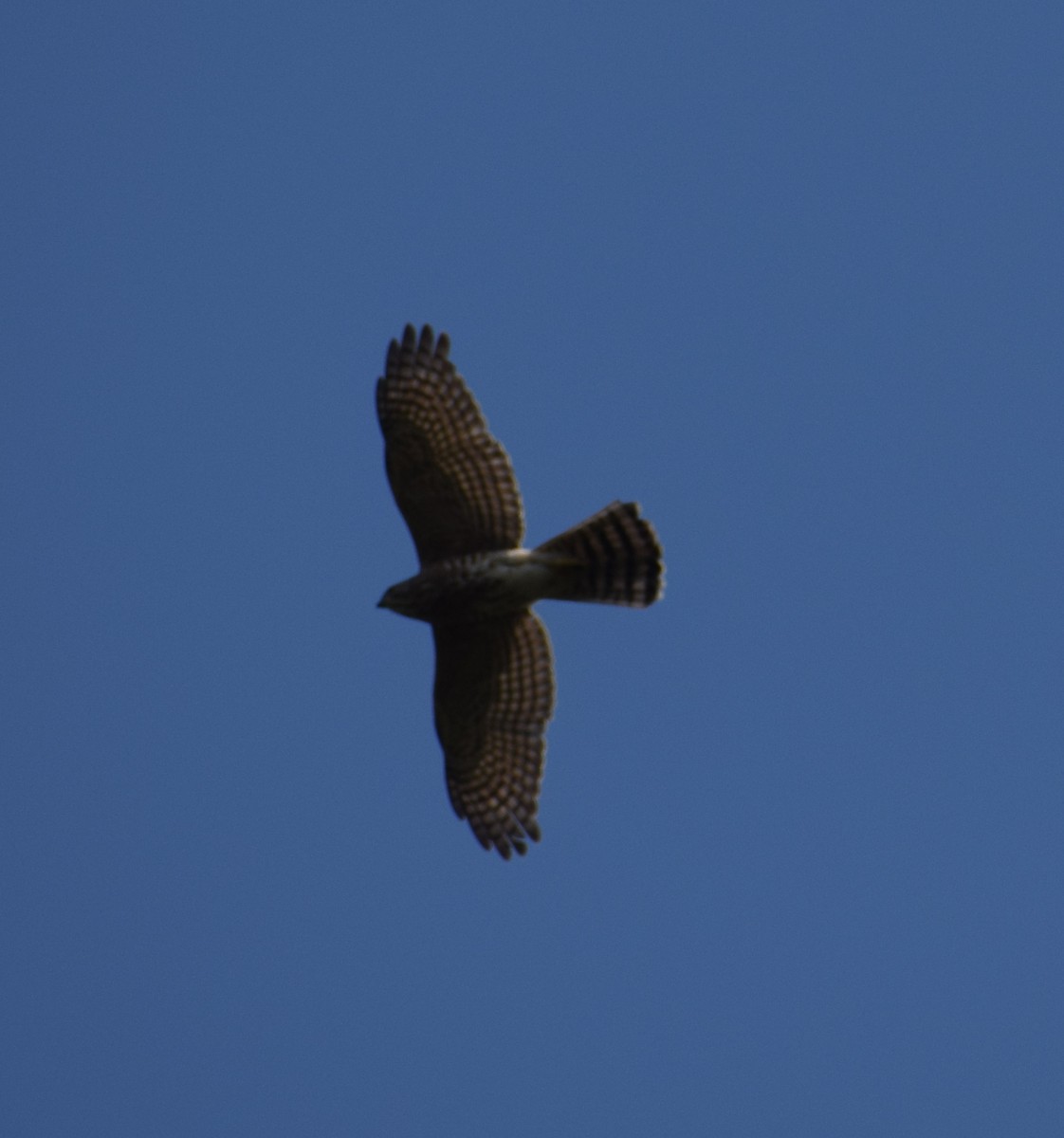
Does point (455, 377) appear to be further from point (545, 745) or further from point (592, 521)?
point (545, 745)

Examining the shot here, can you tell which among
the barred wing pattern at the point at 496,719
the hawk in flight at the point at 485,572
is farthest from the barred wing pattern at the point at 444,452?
the barred wing pattern at the point at 496,719

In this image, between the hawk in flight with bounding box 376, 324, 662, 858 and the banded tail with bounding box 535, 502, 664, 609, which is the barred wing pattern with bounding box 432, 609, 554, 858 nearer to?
the hawk in flight with bounding box 376, 324, 662, 858

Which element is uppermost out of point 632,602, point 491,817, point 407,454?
point 407,454

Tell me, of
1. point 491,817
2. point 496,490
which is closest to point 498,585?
point 496,490

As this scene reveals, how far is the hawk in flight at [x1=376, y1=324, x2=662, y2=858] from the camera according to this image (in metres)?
16.3

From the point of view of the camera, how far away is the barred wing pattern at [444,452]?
16516mm

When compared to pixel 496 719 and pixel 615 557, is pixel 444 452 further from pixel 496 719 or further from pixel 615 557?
pixel 496 719

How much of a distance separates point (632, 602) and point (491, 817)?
222cm

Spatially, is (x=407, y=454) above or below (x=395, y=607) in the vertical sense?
above

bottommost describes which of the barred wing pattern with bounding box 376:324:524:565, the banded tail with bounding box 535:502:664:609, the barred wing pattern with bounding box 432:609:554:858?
the barred wing pattern with bounding box 432:609:554:858

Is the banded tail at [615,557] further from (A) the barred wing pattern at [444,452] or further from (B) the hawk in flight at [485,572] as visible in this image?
(A) the barred wing pattern at [444,452]

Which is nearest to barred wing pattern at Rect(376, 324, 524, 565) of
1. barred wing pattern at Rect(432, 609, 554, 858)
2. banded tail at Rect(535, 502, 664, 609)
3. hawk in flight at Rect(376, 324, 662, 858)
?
hawk in flight at Rect(376, 324, 662, 858)

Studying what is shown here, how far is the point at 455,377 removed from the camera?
16531mm

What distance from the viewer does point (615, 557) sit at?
53.3 feet
